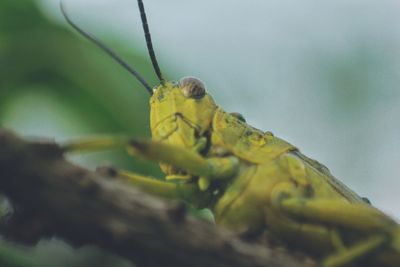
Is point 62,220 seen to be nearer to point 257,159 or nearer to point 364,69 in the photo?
point 257,159

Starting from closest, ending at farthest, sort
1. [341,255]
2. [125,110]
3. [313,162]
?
[341,255] → [313,162] → [125,110]

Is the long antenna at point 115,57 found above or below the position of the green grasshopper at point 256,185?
above

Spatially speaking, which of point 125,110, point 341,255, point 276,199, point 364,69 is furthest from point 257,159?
point 364,69

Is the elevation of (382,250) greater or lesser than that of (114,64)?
lesser

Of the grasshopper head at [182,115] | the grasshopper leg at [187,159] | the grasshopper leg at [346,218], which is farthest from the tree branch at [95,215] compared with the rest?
the grasshopper head at [182,115]

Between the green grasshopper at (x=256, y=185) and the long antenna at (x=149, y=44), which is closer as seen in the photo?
the green grasshopper at (x=256, y=185)

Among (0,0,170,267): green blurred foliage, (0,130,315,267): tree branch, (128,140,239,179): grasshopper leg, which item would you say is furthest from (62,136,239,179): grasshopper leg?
(0,0,170,267): green blurred foliage

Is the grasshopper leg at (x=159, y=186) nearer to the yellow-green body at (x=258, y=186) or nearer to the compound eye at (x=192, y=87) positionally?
the yellow-green body at (x=258, y=186)
